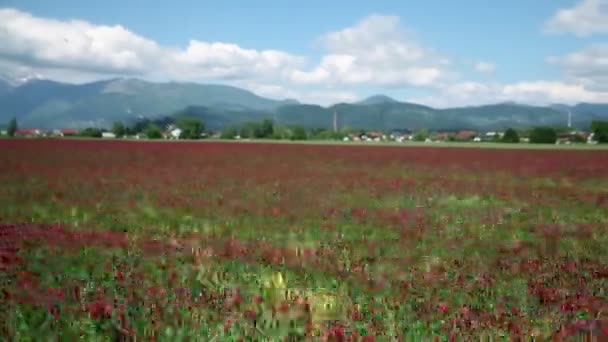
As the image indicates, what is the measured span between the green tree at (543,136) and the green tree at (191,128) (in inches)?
3462

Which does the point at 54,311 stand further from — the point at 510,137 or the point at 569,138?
the point at 569,138

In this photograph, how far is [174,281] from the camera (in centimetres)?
750

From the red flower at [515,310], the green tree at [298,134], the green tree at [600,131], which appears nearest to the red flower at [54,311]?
the red flower at [515,310]

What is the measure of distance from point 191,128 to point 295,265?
144 meters

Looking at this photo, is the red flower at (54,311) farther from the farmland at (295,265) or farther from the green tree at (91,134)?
the green tree at (91,134)

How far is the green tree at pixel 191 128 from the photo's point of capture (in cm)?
14512

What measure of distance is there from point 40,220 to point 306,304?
26.5ft

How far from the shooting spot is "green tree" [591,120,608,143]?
4604 inches

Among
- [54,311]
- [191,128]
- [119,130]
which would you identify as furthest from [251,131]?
[54,311]

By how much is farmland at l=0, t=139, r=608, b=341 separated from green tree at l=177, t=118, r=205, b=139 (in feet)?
427

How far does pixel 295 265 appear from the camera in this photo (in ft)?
28.7

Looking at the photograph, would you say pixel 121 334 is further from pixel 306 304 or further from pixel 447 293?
A: pixel 447 293

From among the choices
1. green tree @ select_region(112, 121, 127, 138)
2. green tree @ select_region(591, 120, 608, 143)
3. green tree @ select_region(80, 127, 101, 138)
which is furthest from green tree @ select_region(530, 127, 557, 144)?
green tree @ select_region(112, 121, 127, 138)

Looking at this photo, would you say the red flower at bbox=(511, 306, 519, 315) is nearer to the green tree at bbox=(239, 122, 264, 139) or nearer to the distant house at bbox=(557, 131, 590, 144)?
the distant house at bbox=(557, 131, 590, 144)
